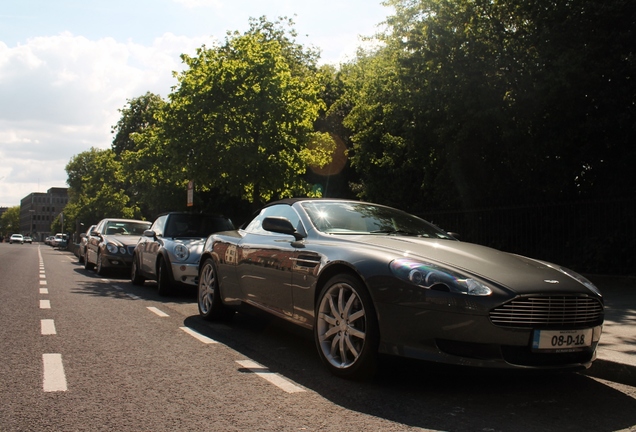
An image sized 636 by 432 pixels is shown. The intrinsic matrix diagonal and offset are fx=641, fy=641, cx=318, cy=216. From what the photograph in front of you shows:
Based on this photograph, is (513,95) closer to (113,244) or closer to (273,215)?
(113,244)

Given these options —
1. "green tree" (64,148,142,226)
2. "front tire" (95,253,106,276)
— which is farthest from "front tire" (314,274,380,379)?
"green tree" (64,148,142,226)

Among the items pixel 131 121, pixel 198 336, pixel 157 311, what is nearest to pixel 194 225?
pixel 157 311

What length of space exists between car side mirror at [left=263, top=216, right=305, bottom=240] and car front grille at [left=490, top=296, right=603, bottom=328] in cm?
220

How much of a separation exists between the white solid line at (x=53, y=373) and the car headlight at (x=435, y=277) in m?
2.51

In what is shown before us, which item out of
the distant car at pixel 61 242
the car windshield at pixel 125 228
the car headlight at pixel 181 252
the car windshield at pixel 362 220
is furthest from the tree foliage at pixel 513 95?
the distant car at pixel 61 242

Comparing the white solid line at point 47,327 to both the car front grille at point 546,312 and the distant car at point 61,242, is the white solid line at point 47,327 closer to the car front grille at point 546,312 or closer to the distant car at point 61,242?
the car front grille at point 546,312

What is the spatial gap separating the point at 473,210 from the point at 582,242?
2973mm

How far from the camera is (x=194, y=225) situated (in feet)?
40.9

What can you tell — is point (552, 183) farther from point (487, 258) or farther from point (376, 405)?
point (376, 405)

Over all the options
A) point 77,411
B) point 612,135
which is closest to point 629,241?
point 612,135

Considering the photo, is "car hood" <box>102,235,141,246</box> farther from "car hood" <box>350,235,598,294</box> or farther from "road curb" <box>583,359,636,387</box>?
"road curb" <box>583,359,636,387</box>

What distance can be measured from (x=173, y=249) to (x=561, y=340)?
806 cm

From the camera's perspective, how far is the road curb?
504 cm

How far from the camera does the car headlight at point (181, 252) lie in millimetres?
11133
